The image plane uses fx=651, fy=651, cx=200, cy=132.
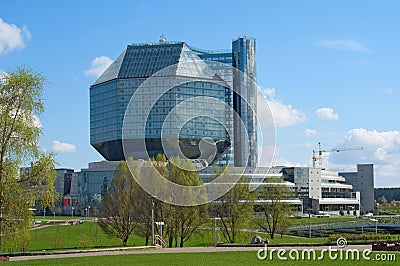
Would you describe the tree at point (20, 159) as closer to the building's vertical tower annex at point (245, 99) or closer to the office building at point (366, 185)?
the building's vertical tower annex at point (245, 99)

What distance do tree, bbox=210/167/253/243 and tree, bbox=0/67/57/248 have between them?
32.6m

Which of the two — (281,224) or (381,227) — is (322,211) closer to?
(381,227)

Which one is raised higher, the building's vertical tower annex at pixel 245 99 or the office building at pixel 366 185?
the building's vertical tower annex at pixel 245 99

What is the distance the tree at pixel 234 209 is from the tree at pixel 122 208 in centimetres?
938

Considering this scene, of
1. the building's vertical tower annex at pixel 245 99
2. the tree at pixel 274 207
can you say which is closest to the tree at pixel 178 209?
the tree at pixel 274 207

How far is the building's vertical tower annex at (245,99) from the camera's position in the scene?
17093 centimetres

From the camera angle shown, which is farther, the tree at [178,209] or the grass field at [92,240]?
the tree at [178,209]

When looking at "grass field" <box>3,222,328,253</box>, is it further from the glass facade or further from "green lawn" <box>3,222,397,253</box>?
the glass facade

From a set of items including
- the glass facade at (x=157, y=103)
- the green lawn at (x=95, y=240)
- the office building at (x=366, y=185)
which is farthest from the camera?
the office building at (x=366, y=185)

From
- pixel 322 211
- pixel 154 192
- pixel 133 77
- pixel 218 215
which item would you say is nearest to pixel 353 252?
pixel 154 192

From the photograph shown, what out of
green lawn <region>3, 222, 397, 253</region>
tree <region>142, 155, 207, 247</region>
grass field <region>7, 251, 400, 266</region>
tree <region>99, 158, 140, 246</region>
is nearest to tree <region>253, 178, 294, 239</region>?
green lawn <region>3, 222, 397, 253</region>

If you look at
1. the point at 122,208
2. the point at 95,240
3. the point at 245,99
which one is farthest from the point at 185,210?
the point at 245,99

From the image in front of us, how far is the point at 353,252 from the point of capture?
1455 inches

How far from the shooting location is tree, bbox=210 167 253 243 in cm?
6400
